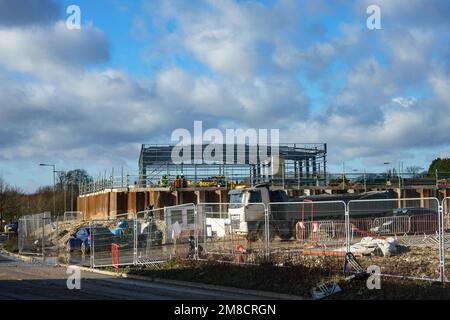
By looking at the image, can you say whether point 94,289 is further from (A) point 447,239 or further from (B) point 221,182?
(B) point 221,182

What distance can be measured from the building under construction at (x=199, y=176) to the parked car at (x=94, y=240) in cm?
1731

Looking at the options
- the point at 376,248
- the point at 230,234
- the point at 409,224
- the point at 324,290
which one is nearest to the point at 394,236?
the point at 409,224

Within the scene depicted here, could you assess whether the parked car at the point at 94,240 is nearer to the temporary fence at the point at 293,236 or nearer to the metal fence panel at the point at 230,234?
the temporary fence at the point at 293,236

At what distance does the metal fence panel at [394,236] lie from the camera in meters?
17.7

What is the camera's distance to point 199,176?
190 ft

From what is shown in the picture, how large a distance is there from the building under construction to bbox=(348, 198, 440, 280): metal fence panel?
99.0ft

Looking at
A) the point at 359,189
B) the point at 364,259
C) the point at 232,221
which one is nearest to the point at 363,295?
the point at 364,259

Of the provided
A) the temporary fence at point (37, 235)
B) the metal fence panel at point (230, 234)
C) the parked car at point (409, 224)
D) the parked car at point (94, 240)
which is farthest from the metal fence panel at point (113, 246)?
the parked car at point (409, 224)

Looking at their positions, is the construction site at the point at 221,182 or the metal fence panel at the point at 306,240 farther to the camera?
the construction site at the point at 221,182

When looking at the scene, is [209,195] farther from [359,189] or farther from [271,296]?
[271,296]

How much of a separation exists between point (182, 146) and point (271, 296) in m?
44.3

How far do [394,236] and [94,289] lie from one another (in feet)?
33.1

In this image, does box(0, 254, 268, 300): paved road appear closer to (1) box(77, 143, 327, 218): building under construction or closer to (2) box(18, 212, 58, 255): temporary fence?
(2) box(18, 212, 58, 255): temporary fence

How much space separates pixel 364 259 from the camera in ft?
59.2
